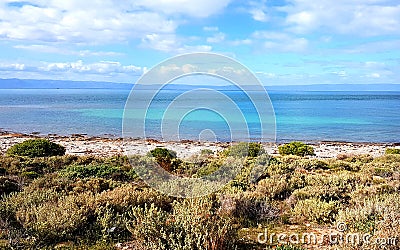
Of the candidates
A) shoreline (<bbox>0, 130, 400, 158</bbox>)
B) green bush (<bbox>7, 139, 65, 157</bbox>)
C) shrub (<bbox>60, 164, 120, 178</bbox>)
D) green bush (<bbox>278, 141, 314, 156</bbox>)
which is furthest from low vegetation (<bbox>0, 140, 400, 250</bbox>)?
green bush (<bbox>278, 141, 314, 156</bbox>)

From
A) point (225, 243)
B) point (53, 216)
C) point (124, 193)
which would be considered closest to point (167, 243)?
point (225, 243)

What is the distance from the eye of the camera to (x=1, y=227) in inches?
239

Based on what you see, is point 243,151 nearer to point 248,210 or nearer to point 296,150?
point 296,150

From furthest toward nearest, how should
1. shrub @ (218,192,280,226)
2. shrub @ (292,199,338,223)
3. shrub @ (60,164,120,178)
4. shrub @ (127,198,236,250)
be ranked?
shrub @ (60,164,120,178)
shrub @ (218,192,280,226)
shrub @ (292,199,338,223)
shrub @ (127,198,236,250)

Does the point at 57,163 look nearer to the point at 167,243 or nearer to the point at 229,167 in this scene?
the point at 229,167

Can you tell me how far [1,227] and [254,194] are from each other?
5.08 m

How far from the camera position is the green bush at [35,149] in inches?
769

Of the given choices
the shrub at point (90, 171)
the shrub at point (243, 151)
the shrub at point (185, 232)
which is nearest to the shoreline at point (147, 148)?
the shrub at point (243, 151)

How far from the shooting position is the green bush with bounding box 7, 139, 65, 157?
64.1 feet

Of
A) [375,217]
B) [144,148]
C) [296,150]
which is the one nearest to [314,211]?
[375,217]

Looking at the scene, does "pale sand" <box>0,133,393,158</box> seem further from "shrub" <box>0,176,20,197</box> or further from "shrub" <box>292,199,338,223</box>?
"shrub" <box>292,199,338,223</box>

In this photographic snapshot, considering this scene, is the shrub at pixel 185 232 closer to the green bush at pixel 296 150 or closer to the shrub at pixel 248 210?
the shrub at pixel 248 210

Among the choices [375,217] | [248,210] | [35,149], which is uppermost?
[375,217]

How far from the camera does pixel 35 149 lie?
64.9 ft
